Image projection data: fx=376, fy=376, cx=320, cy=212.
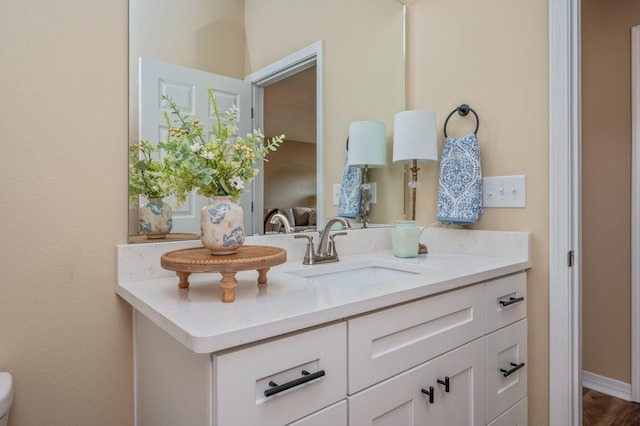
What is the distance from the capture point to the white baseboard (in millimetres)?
2094

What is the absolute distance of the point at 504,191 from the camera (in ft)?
4.94

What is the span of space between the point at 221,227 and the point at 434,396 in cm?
73

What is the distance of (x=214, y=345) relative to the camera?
2.07ft

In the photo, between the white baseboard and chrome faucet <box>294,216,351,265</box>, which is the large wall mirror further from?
the white baseboard

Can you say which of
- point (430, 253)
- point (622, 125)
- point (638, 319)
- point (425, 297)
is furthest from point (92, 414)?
point (622, 125)

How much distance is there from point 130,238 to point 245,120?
1.77ft

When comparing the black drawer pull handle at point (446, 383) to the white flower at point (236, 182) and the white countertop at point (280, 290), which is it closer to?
the white countertop at point (280, 290)

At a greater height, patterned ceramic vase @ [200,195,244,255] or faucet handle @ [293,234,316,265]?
patterned ceramic vase @ [200,195,244,255]

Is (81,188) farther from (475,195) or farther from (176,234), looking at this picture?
(475,195)

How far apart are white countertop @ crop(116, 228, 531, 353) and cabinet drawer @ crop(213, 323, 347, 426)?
0.11 ft

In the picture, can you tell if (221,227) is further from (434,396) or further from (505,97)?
(505,97)

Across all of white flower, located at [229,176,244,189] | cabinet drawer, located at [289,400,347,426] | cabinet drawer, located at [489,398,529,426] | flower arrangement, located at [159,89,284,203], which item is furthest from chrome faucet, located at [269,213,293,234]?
cabinet drawer, located at [489,398,529,426]

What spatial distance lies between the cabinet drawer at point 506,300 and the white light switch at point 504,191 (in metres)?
0.28

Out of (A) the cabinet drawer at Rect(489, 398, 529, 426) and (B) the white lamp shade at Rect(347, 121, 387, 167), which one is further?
(B) the white lamp shade at Rect(347, 121, 387, 167)
